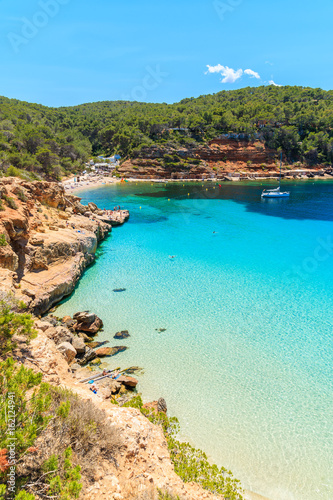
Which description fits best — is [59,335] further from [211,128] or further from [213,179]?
[211,128]

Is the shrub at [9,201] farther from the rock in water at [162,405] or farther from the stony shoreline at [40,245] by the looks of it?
the rock in water at [162,405]

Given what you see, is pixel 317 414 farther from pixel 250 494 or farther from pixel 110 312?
pixel 110 312

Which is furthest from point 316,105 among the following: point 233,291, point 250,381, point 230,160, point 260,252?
point 250,381

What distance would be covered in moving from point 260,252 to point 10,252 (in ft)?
59.8

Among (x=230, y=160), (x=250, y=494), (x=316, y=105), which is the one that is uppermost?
(x=316, y=105)

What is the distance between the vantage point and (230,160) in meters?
76.2

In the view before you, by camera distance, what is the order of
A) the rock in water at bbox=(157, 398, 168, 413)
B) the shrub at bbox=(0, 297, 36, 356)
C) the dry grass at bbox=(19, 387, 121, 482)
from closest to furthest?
the dry grass at bbox=(19, 387, 121, 482)
the shrub at bbox=(0, 297, 36, 356)
the rock in water at bbox=(157, 398, 168, 413)

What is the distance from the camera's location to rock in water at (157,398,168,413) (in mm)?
8680

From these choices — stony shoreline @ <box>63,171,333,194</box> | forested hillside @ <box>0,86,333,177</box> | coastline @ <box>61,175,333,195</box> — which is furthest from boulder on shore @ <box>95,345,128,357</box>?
forested hillside @ <box>0,86,333,177</box>

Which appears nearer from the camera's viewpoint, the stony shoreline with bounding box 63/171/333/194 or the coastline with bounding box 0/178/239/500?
the coastline with bounding box 0/178/239/500

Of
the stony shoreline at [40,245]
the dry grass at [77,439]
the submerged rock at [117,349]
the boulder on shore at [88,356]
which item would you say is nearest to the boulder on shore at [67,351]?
the boulder on shore at [88,356]

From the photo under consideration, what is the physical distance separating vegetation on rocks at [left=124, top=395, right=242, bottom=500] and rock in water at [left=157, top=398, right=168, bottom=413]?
15.0 inches

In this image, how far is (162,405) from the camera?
8.76m

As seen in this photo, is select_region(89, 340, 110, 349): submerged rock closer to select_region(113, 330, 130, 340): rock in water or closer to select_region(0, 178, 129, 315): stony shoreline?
select_region(113, 330, 130, 340): rock in water
